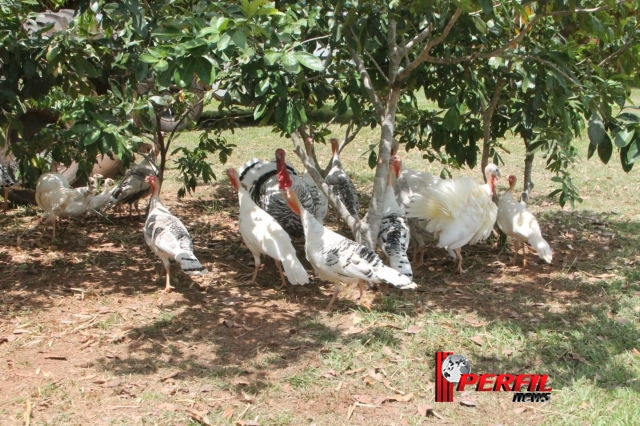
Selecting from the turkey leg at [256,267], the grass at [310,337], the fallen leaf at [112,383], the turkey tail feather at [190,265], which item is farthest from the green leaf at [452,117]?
the fallen leaf at [112,383]

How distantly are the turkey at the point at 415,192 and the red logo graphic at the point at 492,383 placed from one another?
2354 mm

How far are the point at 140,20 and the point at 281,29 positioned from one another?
101cm

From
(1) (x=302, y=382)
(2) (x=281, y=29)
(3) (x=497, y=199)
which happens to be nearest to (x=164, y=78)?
(2) (x=281, y=29)

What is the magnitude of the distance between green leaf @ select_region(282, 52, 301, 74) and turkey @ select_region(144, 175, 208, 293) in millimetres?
2426

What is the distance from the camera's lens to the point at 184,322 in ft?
17.1

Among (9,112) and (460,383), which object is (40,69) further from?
(460,383)

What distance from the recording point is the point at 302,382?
14.2 ft

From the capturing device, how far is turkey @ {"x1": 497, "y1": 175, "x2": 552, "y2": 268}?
6.29 m

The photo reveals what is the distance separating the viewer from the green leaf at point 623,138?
3.88 metres

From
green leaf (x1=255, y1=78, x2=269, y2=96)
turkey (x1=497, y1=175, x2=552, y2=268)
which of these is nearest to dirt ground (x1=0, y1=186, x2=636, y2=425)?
turkey (x1=497, y1=175, x2=552, y2=268)

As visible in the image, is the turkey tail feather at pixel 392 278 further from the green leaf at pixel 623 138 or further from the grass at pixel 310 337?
the green leaf at pixel 623 138

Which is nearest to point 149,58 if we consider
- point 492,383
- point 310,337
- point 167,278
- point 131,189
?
point 310,337

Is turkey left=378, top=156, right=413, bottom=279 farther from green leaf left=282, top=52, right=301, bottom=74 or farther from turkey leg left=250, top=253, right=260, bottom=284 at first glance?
green leaf left=282, top=52, right=301, bottom=74

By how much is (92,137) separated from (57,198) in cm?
313
